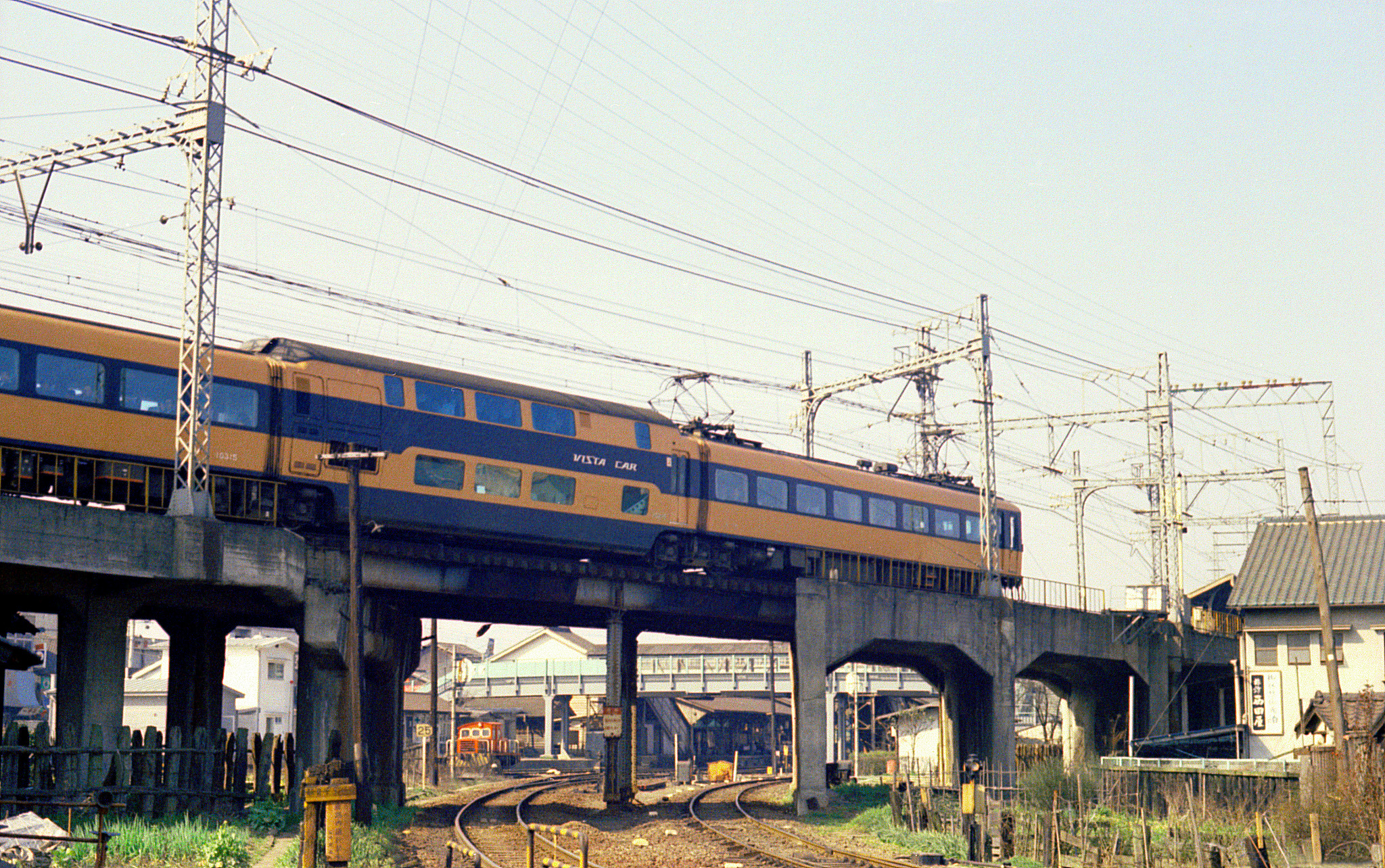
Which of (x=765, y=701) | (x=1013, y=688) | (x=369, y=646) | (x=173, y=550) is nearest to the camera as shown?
(x=173, y=550)

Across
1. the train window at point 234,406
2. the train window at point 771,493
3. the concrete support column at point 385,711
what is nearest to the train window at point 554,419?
the concrete support column at point 385,711

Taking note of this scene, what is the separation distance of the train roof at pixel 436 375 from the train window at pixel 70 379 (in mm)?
4118

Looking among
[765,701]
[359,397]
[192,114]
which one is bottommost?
[765,701]

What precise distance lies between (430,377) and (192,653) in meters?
9.70

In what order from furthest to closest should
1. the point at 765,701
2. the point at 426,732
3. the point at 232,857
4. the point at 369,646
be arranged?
the point at 765,701 → the point at 426,732 → the point at 369,646 → the point at 232,857

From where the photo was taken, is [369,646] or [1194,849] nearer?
[1194,849]

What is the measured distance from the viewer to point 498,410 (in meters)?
33.2

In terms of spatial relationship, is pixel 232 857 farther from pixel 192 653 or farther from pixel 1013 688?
pixel 1013 688

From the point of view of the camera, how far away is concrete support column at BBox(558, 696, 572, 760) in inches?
3076

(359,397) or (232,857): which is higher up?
(359,397)

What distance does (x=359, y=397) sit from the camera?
30.4m

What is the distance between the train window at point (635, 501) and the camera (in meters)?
35.9

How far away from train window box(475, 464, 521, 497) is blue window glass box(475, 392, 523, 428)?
114cm

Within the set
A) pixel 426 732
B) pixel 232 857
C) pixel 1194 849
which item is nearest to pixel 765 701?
pixel 426 732
